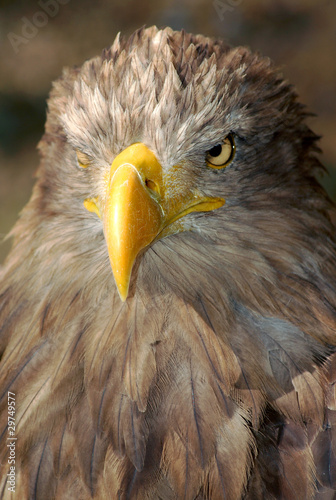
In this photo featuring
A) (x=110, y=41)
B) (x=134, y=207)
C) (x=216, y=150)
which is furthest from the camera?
(x=110, y=41)

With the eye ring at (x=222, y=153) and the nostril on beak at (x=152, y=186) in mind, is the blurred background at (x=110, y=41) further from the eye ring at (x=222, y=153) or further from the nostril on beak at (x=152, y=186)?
the nostril on beak at (x=152, y=186)

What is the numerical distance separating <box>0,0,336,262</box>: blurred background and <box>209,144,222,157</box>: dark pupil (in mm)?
2497

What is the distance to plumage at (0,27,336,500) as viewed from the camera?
4.21 ft

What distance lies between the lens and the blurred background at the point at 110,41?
149 inches

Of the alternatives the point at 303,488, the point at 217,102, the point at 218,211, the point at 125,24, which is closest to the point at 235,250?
the point at 218,211

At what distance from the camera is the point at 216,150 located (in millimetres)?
1377

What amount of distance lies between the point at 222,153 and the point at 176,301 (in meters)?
0.35

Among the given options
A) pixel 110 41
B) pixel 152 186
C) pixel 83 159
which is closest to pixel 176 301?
pixel 152 186

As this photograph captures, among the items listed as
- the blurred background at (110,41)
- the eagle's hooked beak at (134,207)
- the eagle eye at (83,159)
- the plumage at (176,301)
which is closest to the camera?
the eagle's hooked beak at (134,207)

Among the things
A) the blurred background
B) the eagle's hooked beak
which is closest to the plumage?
the eagle's hooked beak

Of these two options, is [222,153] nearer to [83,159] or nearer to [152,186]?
[152,186]

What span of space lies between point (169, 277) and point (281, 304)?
27 centimetres

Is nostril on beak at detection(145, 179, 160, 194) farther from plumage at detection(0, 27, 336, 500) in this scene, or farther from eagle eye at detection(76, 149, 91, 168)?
eagle eye at detection(76, 149, 91, 168)

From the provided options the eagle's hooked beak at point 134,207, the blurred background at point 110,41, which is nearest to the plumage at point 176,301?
the eagle's hooked beak at point 134,207
